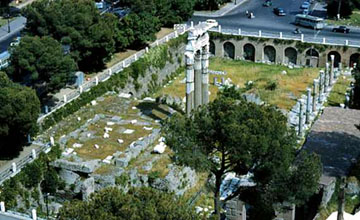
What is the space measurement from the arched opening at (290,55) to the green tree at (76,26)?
70.2 feet

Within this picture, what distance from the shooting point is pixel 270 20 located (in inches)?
3238

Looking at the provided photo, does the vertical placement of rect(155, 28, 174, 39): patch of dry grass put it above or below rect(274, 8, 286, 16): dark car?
above

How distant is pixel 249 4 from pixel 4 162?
174ft

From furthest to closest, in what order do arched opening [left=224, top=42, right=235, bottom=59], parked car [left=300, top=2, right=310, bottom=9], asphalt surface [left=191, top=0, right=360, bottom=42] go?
1. parked car [left=300, top=2, right=310, bottom=9]
2. asphalt surface [left=191, top=0, right=360, bottom=42]
3. arched opening [left=224, top=42, right=235, bottom=59]

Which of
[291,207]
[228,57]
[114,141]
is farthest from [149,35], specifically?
[291,207]

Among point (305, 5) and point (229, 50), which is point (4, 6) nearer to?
point (229, 50)

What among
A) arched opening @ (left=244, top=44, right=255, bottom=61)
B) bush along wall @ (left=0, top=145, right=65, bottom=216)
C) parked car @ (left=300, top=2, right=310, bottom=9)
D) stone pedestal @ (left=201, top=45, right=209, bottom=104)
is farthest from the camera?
parked car @ (left=300, top=2, right=310, bottom=9)

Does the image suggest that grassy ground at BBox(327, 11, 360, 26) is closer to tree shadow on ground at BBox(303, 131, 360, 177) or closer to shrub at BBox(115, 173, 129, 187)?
tree shadow on ground at BBox(303, 131, 360, 177)

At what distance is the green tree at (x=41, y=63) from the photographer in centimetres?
5056

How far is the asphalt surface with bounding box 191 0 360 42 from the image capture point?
76.8m

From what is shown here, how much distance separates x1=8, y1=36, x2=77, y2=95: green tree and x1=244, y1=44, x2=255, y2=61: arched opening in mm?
27285

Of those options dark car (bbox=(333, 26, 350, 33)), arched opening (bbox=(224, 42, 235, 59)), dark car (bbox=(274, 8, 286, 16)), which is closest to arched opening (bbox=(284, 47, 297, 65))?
arched opening (bbox=(224, 42, 235, 59))

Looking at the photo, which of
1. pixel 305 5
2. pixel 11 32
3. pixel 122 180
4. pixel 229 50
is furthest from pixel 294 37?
pixel 122 180

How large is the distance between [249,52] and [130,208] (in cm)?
5034
